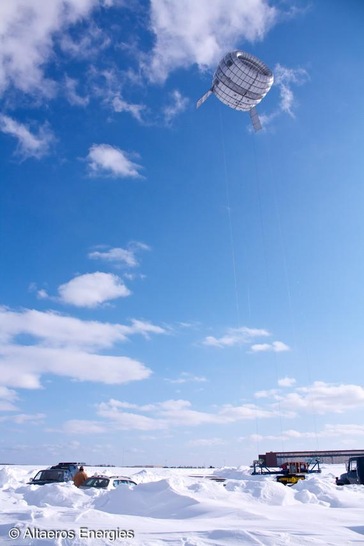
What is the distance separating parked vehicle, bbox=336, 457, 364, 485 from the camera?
22.8 meters

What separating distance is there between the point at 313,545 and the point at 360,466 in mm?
18546

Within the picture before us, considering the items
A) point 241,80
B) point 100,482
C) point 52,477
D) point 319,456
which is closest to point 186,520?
point 100,482

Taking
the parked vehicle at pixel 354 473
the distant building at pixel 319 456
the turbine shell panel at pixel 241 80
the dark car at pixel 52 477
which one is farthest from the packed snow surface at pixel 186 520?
the distant building at pixel 319 456

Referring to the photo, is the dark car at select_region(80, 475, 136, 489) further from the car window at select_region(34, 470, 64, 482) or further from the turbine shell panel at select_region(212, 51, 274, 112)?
the turbine shell panel at select_region(212, 51, 274, 112)

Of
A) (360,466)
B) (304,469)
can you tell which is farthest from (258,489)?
(304,469)

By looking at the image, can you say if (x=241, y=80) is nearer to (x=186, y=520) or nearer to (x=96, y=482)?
(x=96, y=482)

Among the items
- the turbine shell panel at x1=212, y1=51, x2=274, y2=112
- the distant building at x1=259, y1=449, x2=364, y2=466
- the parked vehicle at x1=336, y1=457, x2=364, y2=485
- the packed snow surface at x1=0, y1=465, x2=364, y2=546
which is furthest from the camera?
the distant building at x1=259, y1=449, x2=364, y2=466

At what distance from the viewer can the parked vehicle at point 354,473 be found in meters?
22.8

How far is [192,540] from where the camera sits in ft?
23.7

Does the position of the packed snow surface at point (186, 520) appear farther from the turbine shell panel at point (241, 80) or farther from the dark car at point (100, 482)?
the turbine shell panel at point (241, 80)

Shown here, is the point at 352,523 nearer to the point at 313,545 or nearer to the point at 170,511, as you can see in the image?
the point at 313,545

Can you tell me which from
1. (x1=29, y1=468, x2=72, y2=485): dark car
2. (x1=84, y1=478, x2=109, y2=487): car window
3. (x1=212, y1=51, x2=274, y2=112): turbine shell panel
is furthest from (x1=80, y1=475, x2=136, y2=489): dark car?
(x1=212, y1=51, x2=274, y2=112): turbine shell panel

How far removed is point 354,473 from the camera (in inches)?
922

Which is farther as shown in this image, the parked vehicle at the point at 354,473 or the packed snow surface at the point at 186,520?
the parked vehicle at the point at 354,473
